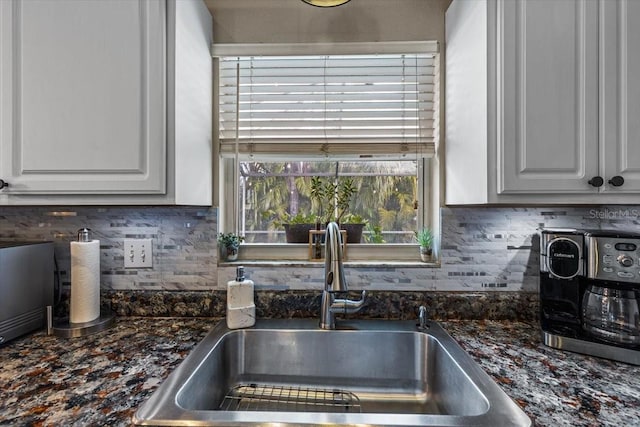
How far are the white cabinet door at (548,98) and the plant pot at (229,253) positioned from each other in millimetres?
997

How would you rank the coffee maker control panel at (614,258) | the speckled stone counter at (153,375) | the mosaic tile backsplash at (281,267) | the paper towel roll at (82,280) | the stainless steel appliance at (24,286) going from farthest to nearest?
the mosaic tile backsplash at (281,267), the paper towel roll at (82,280), the stainless steel appliance at (24,286), the coffee maker control panel at (614,258), the speckled stone counter at (153,375)

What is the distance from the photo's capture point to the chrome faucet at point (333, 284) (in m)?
1.13

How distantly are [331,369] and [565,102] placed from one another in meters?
1.12

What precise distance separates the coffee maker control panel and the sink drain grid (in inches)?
32.5

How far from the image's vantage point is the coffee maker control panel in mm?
914

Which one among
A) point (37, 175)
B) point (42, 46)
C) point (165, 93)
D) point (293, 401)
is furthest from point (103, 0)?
point (293, 401)

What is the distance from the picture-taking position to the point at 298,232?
1.44m

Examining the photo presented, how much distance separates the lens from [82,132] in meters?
1.00

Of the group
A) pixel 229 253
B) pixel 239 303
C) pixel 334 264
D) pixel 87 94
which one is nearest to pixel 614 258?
pixel 334 264

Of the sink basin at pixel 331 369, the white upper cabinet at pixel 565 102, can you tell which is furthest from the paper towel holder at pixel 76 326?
the white upper cabinet at pixel 565 102

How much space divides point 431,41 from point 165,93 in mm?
1014

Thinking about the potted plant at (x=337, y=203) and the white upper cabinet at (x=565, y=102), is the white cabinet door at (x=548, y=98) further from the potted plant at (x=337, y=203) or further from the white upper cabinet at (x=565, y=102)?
the potted plant at (x=337, y=203)

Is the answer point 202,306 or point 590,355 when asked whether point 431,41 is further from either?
point 202,306

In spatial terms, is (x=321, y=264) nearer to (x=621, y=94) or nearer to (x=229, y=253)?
(x=229, y=253)
